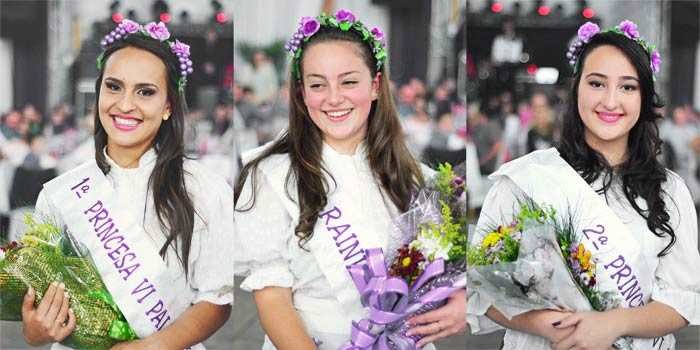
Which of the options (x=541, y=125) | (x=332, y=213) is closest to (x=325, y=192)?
(x=332, y=213)

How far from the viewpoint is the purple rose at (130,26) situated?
2.44 meters

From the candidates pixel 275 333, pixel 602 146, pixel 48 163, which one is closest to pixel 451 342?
pixel 275 333

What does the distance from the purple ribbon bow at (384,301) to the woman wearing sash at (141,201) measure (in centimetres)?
43

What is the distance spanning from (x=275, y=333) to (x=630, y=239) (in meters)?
1.03

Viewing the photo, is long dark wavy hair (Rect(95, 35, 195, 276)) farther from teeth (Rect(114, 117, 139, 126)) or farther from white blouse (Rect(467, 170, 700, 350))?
white blouse (Rect(467, 170, 700, 350))

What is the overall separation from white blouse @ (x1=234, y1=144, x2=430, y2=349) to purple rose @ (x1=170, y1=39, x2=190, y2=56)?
0.38 metres

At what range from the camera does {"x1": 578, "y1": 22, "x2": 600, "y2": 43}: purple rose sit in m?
2.51

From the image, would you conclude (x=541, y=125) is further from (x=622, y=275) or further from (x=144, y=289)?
(x=144, y=289)

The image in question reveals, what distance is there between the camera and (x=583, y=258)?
2.41 meters

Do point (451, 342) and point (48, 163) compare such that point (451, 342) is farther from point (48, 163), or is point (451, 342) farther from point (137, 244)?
point (48, 163)

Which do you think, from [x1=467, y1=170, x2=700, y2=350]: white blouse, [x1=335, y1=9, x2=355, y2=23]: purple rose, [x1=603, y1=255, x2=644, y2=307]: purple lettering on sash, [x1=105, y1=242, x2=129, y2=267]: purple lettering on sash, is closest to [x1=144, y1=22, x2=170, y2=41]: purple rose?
[x1=335, y1=9, x2=355, y2=23]: purple rose

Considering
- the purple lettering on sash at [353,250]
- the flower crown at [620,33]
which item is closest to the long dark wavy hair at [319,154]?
the purple lettering on sash at [353,250]

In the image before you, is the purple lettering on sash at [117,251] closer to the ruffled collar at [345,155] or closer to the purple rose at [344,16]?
the ruffled collar at [345,155]

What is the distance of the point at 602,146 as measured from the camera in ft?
8.31
